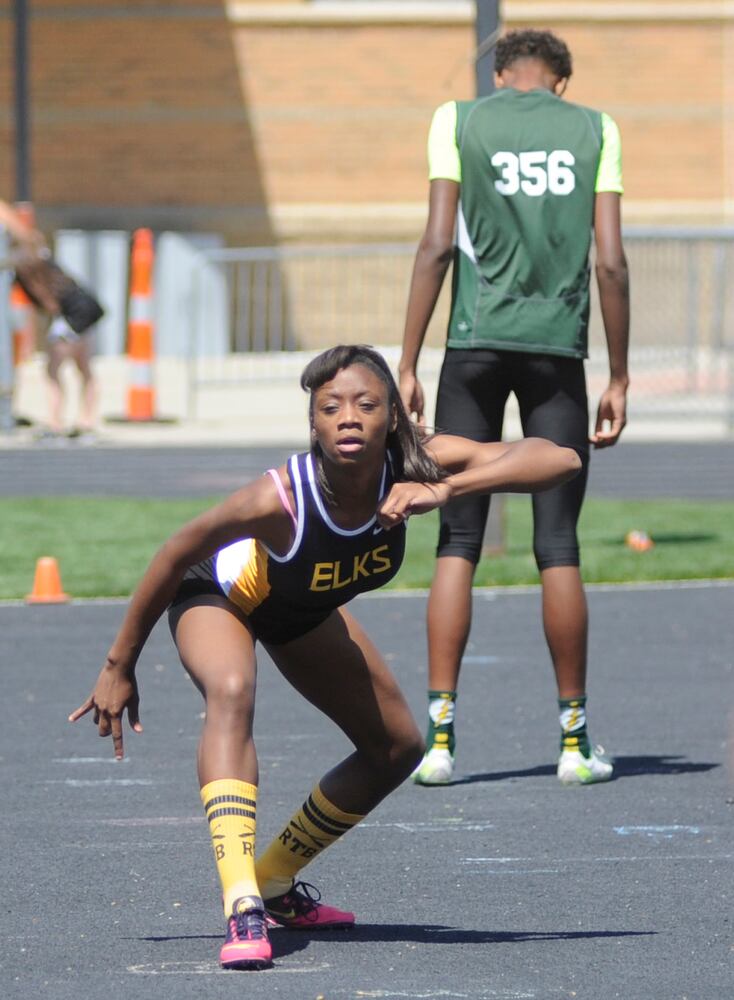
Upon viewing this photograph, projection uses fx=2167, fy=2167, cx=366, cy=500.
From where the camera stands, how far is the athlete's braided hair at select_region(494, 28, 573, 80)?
673 centimetres

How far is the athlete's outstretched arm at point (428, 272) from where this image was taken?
659 cm

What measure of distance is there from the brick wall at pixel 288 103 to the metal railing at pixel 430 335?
10.8 ft

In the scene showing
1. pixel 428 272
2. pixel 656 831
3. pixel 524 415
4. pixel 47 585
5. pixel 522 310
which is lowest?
pixel 656 831

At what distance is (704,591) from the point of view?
1062 cm

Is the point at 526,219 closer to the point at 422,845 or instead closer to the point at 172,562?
the point at 422,845

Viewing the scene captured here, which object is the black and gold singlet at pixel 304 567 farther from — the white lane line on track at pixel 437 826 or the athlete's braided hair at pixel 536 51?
the athlete's braided hair at pixel 536 51

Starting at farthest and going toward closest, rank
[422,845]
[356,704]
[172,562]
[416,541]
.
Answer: [416,541] < [422,845] < [356,704] < [172,562]

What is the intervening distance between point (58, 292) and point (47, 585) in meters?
1.78

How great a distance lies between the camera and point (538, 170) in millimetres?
6562

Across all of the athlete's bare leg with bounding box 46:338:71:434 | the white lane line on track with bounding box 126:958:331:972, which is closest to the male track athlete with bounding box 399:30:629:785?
the white lane line on track with bounding box 126:958:331:972

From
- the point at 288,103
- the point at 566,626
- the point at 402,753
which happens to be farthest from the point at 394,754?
the point at 288,103

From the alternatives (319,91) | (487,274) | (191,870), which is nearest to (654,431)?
(319,91)

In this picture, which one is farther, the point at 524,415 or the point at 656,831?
the point at 524,415

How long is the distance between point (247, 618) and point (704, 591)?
6.13m
